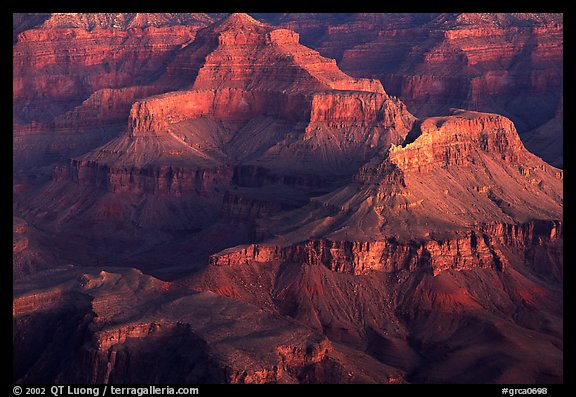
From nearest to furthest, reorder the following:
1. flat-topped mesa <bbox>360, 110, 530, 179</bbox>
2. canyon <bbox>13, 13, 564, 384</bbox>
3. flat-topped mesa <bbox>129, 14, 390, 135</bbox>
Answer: canyon <bbox>13, 13, 564, 384</bbox>, flat-topped mesa <bbox>360, 110, 530, 179</bbox>, flat-topped mesa <bbox>129, 14, 390, 135</bbox>

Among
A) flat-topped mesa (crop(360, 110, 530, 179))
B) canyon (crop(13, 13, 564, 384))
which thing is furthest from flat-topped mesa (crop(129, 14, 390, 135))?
flat-topped mesa (crop(360, 110, 530, 179))

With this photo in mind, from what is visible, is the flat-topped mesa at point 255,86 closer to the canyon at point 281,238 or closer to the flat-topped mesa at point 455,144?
the canyon at point 281,238

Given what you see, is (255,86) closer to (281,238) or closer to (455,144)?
(455,144)

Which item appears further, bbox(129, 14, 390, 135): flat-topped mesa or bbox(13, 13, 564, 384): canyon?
bbox(129, 14, 390, 135): flat-topped mesa

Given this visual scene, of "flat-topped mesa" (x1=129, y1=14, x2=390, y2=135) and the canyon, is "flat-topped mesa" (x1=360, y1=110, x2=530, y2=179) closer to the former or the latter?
the canyon

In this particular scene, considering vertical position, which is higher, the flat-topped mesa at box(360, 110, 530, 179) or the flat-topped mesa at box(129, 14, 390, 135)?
the flat-topped mesa at box(129, 14, 390, 135)

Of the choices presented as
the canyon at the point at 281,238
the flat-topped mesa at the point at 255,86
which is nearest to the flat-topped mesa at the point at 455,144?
the canyon at the point at 281,238

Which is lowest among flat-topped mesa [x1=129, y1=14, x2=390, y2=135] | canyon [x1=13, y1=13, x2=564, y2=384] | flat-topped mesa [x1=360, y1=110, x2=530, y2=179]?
canyon [x1=13, y1=13, x2=564, y2=384]

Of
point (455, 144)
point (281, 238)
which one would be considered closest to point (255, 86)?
point (455, 144)

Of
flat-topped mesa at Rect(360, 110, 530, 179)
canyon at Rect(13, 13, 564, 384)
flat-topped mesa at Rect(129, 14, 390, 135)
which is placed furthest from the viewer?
flat-topped mesa at Rect(129, 14, 390, 135)
